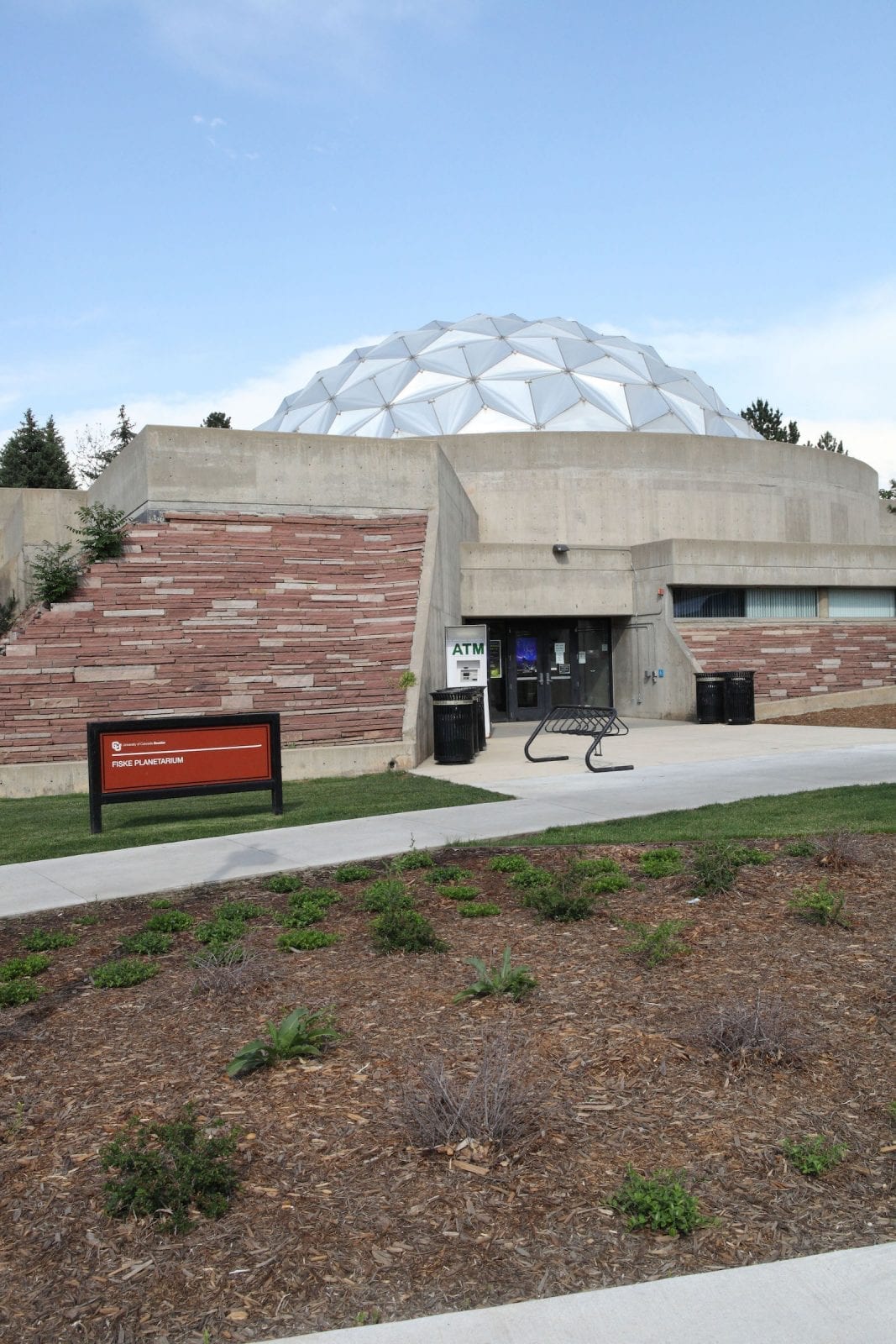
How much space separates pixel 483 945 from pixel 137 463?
53.4ft

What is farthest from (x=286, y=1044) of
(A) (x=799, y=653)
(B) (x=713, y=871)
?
(A) (x=799, y=653)

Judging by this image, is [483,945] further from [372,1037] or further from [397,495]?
[397,495]

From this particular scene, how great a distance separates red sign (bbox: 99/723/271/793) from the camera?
36.7 ft

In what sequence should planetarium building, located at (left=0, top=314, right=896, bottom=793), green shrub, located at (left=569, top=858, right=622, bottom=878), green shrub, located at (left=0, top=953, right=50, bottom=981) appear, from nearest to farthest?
green shrub, located at (left=0, top=953, right=50, bottom=981)
green shrub, located at (left=569, top=858, right=622, bottom=878)
planetarium building, located at (left=0, top=314, right=896, bottom=793)

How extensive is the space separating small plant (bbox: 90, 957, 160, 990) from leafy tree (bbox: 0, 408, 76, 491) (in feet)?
183

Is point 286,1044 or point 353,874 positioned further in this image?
point 353,874

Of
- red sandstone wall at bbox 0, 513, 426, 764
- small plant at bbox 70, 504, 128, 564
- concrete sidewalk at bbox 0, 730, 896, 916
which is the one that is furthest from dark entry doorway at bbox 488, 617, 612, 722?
concrete sidewalk at bbox 0, 730, 896, 916

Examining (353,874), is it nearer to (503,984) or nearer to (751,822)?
(503,984)

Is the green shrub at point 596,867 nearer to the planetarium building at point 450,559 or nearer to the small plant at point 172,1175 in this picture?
the small plant at point 172,1175

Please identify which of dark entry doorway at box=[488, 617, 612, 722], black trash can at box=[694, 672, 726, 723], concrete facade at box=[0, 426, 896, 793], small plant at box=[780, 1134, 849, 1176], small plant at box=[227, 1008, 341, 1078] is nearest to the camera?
small plant at box=[780, 1134, 849, 1176]

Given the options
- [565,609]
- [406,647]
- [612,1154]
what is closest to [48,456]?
[565,609]

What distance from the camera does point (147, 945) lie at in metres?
6.40

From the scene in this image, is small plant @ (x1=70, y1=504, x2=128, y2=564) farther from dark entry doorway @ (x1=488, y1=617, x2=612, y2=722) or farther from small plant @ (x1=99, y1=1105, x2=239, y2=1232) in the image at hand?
small plant @ (x1=99, y1=1105, x2=239, y2=1232)

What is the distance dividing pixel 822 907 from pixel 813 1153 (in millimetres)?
2901
